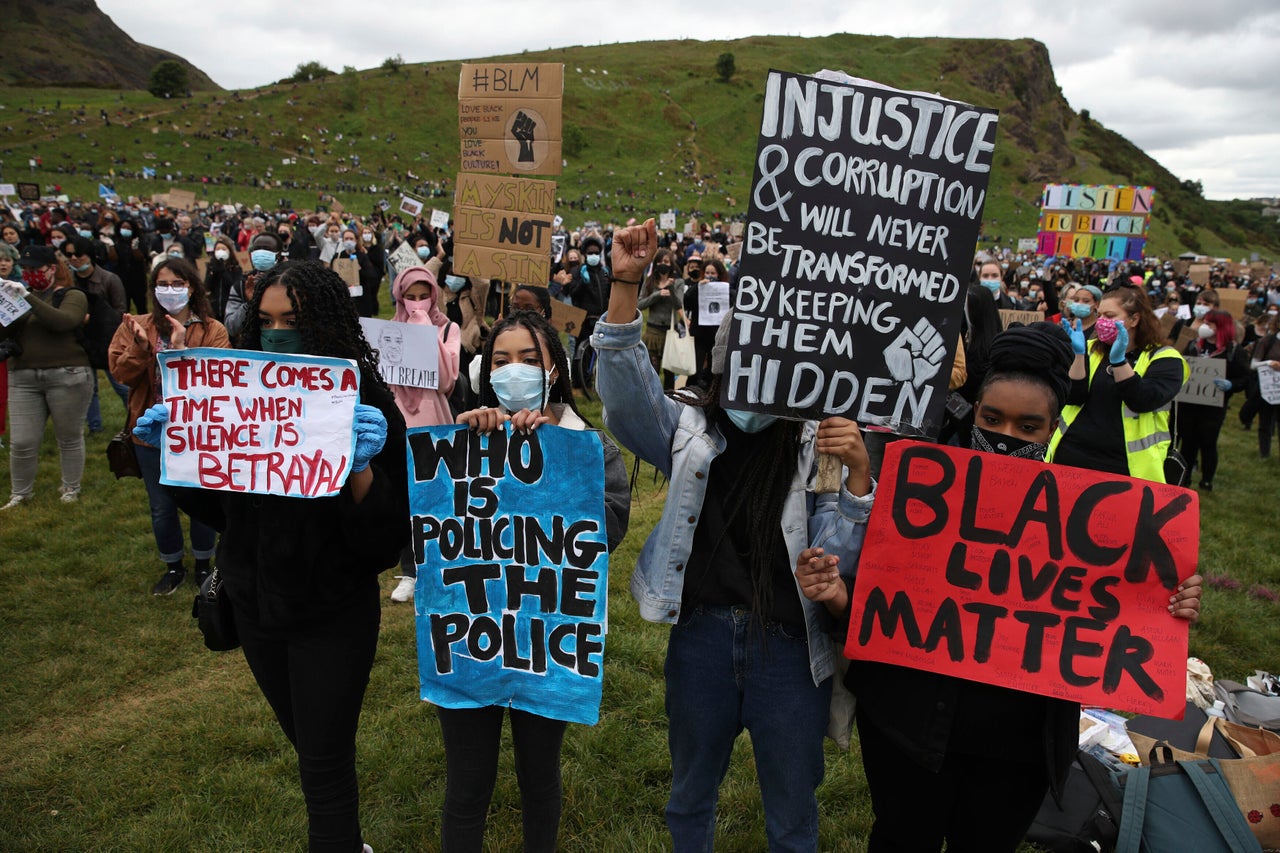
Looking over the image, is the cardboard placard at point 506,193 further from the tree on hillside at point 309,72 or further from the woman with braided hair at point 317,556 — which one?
the tree on hillside at point 309,72

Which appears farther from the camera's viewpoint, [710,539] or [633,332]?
[710,539]

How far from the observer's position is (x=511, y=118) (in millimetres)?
5535

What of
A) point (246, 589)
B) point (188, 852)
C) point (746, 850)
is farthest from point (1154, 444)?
point (188, 852)

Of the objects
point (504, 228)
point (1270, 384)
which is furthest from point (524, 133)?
point (1270, 384)

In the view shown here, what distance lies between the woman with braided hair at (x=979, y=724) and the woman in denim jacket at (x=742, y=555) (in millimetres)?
141

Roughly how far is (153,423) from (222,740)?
220cm

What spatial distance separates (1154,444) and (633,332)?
4.17m

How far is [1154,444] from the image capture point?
15.7ft

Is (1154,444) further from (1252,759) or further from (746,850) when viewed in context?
(746,850)

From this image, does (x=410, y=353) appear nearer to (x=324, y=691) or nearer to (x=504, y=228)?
(x=504, y=228)

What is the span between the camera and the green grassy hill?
4853 centimetres

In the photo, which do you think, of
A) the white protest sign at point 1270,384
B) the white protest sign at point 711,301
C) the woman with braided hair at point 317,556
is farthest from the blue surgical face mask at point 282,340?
the white protest sign at point 1270,384

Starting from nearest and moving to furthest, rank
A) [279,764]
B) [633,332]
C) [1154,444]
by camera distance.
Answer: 1. [633,332]
2. [279,764]
3. [1154,444]

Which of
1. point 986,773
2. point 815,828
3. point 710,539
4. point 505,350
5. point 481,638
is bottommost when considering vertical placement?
point 815,828
